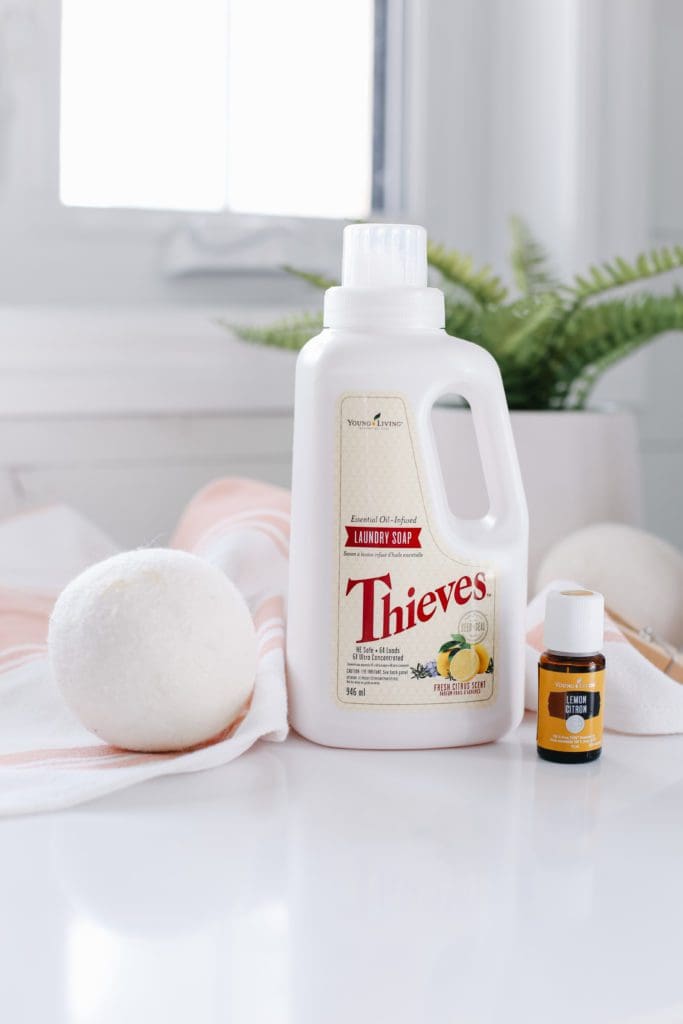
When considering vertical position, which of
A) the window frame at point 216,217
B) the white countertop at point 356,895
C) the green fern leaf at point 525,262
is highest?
the window frame at point 216,217

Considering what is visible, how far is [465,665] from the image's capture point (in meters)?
0.54

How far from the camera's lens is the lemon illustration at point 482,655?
1.79ft

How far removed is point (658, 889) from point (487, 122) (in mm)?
955

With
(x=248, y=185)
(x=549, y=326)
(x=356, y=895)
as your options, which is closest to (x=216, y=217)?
(x=248, y=185)

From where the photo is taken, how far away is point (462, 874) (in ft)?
1.36

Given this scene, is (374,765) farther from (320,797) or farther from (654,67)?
(654,67)

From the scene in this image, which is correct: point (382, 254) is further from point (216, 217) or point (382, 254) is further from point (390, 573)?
point (216, 217)

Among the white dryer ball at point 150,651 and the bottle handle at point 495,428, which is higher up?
the bottle handle at point 495,428

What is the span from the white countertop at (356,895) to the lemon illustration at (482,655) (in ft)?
0.13

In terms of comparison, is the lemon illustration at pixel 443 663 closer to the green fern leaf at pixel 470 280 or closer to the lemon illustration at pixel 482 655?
the lemon illustration at pixel 482 655

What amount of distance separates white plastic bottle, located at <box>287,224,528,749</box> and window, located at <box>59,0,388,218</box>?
61cm

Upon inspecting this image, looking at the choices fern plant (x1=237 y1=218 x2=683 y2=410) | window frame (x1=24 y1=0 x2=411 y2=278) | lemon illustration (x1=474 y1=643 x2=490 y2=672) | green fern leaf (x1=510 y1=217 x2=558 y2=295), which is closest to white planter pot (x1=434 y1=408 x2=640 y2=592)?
fern plant (x1=237 y1=218 x2=683 y2=410)

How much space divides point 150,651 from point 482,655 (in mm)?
151

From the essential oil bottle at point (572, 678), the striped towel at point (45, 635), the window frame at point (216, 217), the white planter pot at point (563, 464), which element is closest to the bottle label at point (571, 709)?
the essential oil bottle at point (572, 678)
